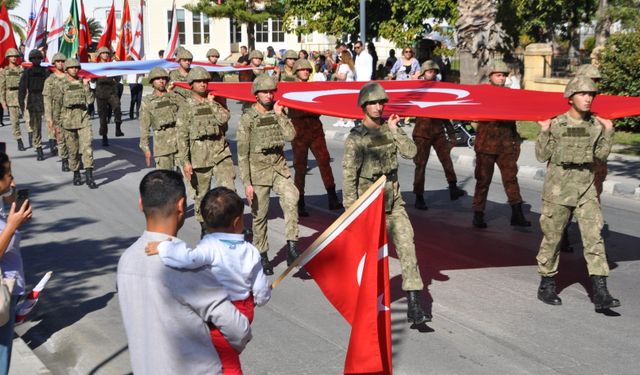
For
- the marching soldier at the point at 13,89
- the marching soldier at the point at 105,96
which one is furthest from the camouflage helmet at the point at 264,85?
the marching soldier at the point at 13,89

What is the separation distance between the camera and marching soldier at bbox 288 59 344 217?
12.2 m

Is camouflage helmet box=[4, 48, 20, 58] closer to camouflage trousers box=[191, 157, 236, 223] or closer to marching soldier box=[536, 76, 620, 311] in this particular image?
camouflage trousers box=[191, 157, 236, 223]

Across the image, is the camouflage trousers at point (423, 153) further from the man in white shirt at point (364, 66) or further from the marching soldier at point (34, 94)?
the man in white shirt at point (364, 66)

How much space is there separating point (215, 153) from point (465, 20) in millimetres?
13290

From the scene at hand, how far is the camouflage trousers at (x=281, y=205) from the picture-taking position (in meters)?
8.99

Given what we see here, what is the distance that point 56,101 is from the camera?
14812mm

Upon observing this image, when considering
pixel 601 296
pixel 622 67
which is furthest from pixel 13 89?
pixel 601 296

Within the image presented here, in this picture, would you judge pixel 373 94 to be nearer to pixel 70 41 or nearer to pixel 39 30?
pixel 70 41

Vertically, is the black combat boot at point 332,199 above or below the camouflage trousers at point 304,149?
below

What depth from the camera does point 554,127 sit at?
7867 mm

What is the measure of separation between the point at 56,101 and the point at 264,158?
22.6 feet

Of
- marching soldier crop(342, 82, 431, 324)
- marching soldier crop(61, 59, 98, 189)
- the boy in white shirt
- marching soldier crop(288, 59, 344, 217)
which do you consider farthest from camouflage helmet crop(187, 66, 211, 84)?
the boy in white shirt

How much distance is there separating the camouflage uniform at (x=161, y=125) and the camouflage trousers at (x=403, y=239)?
5261mm

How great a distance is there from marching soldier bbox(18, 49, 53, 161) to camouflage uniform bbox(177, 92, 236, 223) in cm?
823
